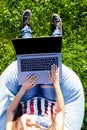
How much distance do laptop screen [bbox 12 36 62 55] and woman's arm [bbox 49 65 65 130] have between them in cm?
15

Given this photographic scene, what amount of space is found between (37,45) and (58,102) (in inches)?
18.4

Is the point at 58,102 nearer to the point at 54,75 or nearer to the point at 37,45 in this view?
the point at 54,75

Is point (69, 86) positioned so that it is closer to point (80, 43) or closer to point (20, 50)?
point (20, 50)

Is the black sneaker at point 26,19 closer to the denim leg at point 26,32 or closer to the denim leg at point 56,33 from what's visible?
the denim leg at point 26,32

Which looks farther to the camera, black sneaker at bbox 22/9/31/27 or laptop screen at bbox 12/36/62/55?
black sneaker at bbox 22/9/31/27

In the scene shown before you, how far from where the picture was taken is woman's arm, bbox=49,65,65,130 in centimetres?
310

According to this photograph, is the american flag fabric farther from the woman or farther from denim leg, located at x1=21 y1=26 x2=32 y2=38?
denim leg, located at x1=21 y1=26 x2=32 y2=38

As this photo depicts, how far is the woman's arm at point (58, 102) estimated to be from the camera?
3.10 m

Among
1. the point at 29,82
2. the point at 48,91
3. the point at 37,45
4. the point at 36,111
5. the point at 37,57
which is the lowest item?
the point at 36,111

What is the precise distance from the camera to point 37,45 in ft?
10.6

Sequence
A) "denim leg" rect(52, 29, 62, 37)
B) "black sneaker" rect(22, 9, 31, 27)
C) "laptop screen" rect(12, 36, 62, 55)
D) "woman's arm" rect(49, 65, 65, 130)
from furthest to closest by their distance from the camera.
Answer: "black sneaker" rect(22, 9, 31, 27), "denim leg" rect(52, 29, 62, 37), "laptop screen" rect(12, 36, 62, 55), "woman's arm" rect(49, 65, 65, 130)

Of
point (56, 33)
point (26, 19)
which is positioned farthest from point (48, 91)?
point (26, 19)

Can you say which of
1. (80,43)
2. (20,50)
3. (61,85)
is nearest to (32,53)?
(20,50)

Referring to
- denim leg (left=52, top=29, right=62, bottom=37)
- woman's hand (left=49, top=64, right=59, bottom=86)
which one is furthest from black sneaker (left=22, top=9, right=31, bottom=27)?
woman's hand (left=49, top=64, right=59, bottom=86)
